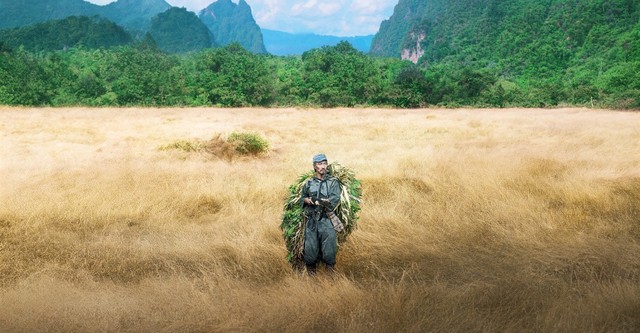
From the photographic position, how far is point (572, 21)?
7750cm

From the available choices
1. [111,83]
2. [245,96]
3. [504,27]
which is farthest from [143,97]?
[504,27]

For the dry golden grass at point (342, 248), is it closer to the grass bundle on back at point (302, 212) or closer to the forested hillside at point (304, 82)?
the grass bundle on back at point (302, 212)

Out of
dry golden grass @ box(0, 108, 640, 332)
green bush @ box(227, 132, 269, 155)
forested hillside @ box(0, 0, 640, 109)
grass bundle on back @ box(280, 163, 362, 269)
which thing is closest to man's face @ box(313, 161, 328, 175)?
grass bundle on back @ box(280, 163, 362, 269)

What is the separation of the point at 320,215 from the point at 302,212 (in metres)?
0.32

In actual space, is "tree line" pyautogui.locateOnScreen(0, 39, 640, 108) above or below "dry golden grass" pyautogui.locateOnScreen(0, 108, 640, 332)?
above

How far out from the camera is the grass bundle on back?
4.91m

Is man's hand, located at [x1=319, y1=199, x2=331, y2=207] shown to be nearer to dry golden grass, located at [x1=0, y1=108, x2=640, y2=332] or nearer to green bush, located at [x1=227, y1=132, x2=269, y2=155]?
dry golden grass, located at [x1=0, y1=108, x2=640, y2=332]

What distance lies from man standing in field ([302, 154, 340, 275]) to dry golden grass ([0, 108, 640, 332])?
301 millimetres

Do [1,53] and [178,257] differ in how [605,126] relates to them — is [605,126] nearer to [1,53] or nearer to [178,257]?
[178,257]

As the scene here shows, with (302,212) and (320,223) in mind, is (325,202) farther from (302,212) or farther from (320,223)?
(302,212)

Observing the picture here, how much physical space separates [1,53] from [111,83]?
1063cm

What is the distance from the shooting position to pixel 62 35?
334ft

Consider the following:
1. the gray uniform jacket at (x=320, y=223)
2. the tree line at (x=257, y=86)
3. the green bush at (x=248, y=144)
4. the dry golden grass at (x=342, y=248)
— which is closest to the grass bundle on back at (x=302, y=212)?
the gray uniform jacket at (x=320, y=223)

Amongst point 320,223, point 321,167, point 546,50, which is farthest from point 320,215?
point 546,50
